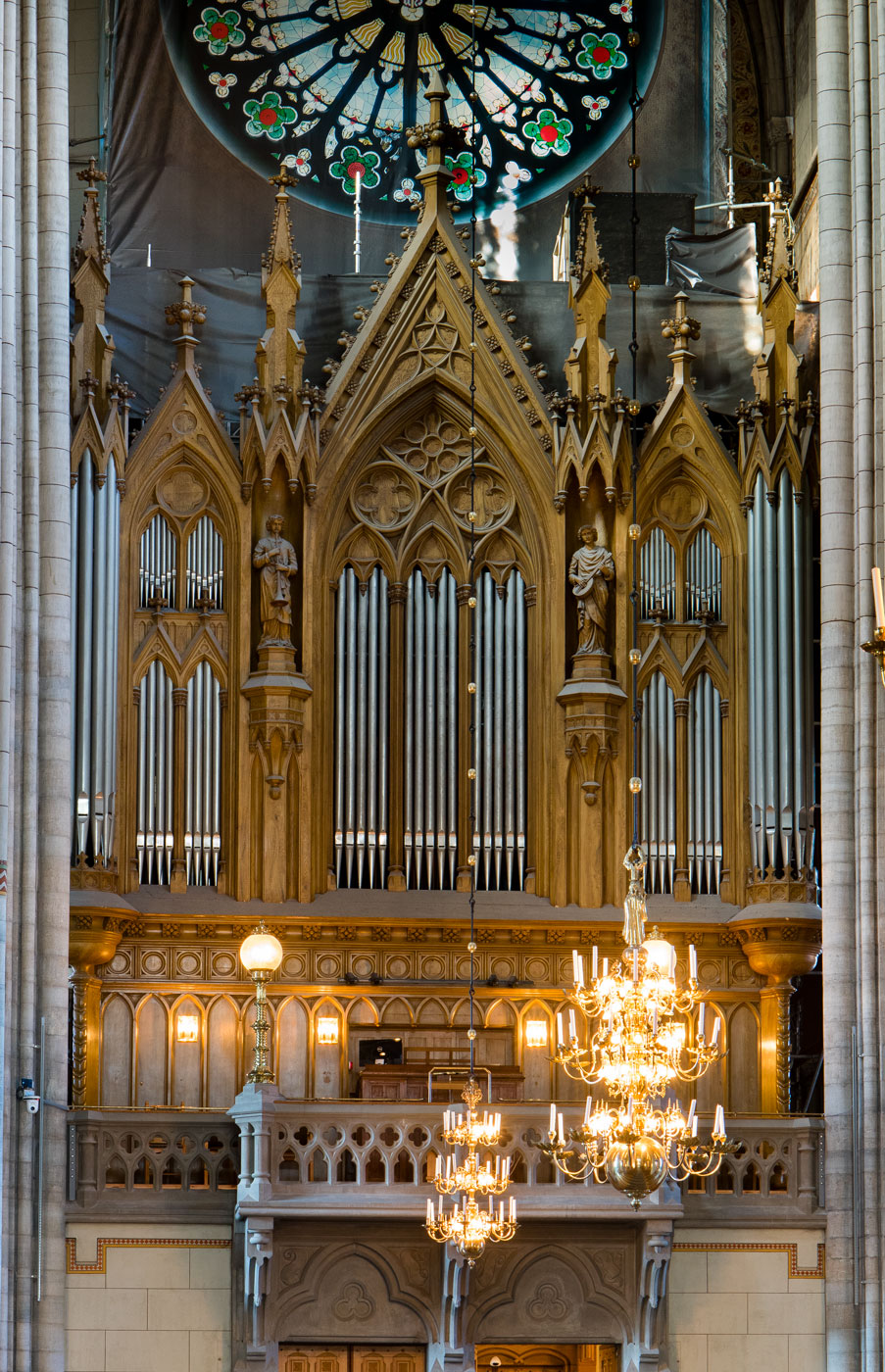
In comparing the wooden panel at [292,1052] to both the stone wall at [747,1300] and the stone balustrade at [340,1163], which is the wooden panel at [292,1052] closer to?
the stone balustrade at [340,1163]

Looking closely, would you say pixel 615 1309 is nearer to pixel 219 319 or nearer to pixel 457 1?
pixel 219 319

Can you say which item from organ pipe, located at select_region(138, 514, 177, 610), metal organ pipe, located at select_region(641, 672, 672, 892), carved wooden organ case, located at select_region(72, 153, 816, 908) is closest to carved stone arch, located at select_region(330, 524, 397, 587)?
carved wooden organ case, located at select_region(72, 153, 816, 908)

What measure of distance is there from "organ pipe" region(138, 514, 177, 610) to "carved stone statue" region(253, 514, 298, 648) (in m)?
0.79

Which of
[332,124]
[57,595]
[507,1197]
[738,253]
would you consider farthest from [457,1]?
[507,1197]

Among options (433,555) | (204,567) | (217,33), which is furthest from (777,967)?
(217,33)

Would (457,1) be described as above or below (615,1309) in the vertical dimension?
above

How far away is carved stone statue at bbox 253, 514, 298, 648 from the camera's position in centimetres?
2209

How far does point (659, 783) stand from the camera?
2233 centimetres

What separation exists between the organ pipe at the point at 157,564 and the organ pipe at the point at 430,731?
86.9 inches

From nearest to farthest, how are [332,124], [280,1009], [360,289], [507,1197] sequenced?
[507,1197]
[280,1009]
[360,289]
[332,124]

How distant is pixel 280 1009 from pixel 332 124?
10.5m

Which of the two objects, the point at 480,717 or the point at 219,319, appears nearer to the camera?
the point at 480,717

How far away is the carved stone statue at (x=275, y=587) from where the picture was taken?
72.5 ft

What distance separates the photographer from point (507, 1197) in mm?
19219
